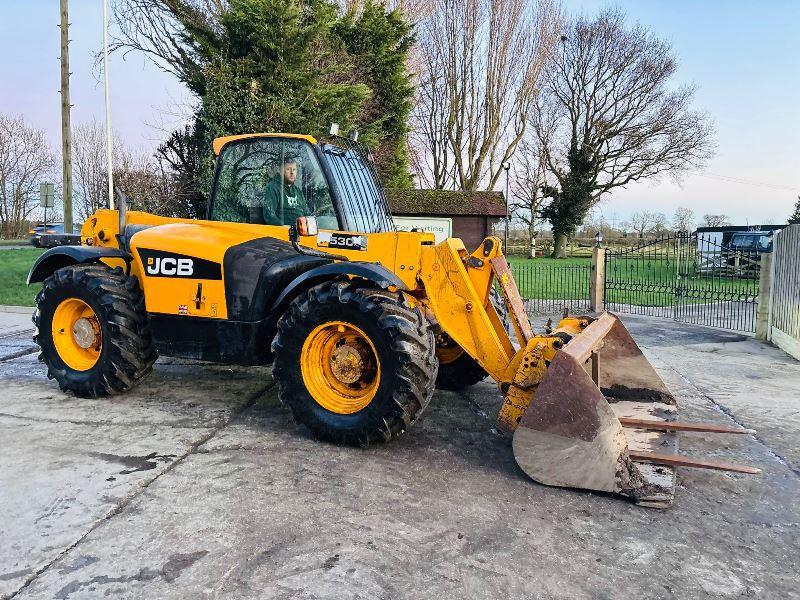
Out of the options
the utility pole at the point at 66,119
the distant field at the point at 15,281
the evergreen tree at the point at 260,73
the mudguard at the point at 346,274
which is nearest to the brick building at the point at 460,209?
the evergreen tree at the point at 260,73

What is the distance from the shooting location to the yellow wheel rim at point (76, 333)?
549 centimetres

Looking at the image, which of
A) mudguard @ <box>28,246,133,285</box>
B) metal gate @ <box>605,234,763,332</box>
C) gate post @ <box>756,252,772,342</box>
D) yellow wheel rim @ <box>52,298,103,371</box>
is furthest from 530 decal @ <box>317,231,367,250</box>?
metal gate @ <box>605,234,763,332</box>

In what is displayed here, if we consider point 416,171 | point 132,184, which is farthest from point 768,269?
point 416,171

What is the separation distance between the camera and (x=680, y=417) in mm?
5320

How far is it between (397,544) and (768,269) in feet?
29.8

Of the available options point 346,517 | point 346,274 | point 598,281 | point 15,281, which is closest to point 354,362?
point 346,274

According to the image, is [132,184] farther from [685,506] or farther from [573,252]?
[573,252]

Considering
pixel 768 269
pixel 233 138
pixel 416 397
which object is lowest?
pixel 416 397

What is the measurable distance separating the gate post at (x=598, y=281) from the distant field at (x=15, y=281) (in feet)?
37.8

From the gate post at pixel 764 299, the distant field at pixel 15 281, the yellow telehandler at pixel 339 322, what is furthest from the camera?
the distant field at pixel 15 281

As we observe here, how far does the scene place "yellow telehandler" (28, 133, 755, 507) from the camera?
3602mm

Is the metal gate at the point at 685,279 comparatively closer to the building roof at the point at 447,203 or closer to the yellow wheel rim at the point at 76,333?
the building roof at the point at 447,203

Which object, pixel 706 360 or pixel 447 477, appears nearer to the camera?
pixel 447 477

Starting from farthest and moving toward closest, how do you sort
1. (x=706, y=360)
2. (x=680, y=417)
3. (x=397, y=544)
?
(x=706, y=360) → (x=680, y=417) → (x=397, y=544)
